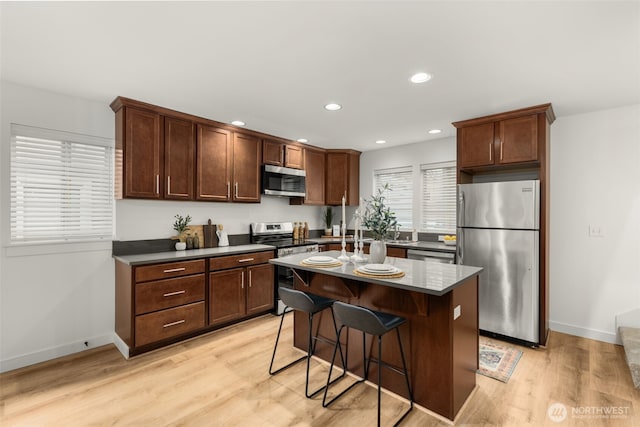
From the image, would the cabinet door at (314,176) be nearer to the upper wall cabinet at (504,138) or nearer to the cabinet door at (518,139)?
the upper wall cabinet at (504,138)

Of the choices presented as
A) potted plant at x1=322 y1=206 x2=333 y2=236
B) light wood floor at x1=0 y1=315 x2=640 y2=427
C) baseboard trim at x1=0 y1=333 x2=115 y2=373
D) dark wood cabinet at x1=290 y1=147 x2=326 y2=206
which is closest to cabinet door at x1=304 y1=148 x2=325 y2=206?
dark wood cabinet at x1=290 y1=147 x2=326 y2=206

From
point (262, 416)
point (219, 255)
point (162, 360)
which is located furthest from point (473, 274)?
point (162, 360)

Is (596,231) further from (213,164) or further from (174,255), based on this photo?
(174,255)

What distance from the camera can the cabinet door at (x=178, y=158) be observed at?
11.1ft

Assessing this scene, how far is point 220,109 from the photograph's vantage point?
10.9 ft

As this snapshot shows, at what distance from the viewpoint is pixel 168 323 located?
10.3 feet

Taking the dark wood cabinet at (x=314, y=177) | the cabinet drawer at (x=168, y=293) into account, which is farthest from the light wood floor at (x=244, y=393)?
the dark wood cabinet at (x=314, y=177)

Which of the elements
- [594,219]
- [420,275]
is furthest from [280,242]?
[594,219]

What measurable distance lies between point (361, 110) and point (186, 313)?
110 inches

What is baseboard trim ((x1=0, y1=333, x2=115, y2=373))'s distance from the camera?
2.70 meters

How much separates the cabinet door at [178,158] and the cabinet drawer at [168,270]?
0.76 meters

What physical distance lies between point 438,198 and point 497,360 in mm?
2390

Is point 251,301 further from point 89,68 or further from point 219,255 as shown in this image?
point 89,68

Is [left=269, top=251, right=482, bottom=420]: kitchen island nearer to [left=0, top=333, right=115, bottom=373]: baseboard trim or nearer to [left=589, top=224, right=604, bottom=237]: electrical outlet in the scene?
[left=589, top=224, right=604, bottom=237]: electrical outlet
